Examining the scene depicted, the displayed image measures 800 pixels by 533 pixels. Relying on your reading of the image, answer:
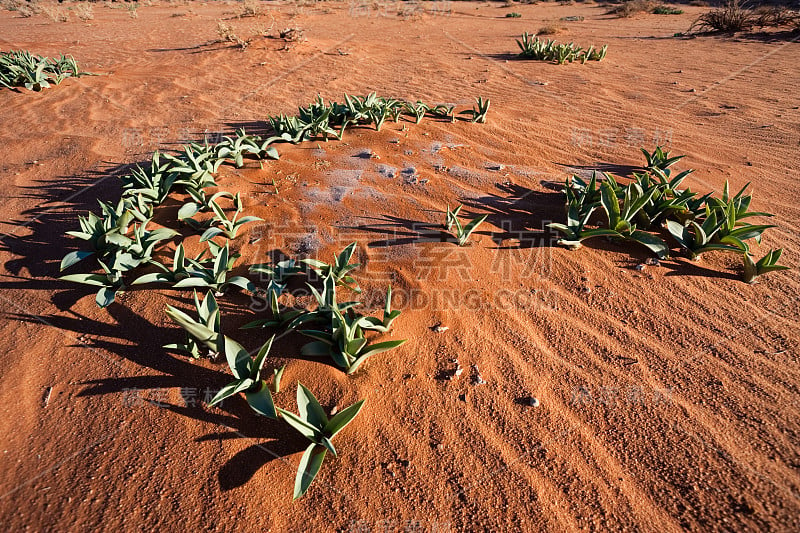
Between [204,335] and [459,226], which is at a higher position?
[459,226]

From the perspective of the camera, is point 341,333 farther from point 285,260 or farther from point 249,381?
point 285,260

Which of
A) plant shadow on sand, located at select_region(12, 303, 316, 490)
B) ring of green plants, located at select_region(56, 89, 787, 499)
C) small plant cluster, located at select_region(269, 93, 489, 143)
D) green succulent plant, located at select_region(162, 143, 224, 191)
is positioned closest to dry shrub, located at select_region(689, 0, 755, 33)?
small plant cluster, located at select_region(269, 93, 489, 143)

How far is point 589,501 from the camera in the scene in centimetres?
162

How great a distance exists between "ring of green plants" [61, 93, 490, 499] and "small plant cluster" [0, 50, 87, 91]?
4706 millimetres

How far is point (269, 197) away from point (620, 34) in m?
10.9

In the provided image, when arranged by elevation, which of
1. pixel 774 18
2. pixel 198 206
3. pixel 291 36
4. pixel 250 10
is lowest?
pixel 198 206

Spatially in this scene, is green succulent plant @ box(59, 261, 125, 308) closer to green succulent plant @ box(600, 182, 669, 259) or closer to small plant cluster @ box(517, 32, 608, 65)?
green succulent plant @ box(600, 182, 669, 259)

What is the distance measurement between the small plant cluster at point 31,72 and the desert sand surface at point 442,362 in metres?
1.93

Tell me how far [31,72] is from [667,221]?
8864 mm

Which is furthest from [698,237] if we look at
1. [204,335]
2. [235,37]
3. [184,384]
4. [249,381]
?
[235,37]

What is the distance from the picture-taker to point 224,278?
256cm

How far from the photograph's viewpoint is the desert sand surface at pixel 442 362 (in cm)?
163

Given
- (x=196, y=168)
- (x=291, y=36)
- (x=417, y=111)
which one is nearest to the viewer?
(x=196, y=168)

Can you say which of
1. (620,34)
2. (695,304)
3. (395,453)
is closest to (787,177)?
(695,304)
